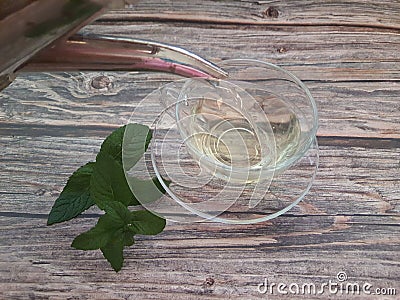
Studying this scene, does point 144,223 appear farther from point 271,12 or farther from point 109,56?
point 271,12

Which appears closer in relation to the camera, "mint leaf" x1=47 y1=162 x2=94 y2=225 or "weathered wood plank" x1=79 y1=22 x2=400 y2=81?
"mint leaf" x1=47 y1=162 x2=94 y2=225

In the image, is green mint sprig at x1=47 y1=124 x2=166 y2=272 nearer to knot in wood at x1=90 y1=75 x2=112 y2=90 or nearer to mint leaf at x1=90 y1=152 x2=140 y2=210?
mint leaf at x1=90 y1=152 x2=140 y2=210

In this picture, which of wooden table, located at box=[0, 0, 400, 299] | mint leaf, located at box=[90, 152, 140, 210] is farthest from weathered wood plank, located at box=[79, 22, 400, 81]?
mint leaf, located at box=[90, 152, 140, 210]

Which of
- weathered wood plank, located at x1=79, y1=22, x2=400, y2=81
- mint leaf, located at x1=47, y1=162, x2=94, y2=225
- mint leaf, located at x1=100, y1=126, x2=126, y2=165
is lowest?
mint leaf, located at x1=47, y1=162, x2=94, y2=225

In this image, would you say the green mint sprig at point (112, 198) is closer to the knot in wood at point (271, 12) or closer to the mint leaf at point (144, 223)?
the mint leaf at point (144, 223)

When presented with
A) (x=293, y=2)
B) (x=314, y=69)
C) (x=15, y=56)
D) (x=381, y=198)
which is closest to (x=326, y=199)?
(x=381, y=198)

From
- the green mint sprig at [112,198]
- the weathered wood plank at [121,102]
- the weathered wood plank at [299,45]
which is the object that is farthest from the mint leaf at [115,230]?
the weathered wood plank at [299,45]

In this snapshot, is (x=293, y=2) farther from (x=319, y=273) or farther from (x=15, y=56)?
(x=15, y=56)
